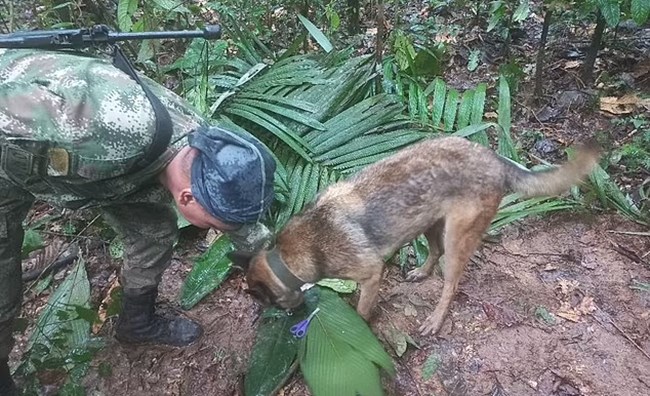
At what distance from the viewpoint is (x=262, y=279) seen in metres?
3.31

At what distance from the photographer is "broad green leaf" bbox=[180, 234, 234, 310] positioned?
4062 mm

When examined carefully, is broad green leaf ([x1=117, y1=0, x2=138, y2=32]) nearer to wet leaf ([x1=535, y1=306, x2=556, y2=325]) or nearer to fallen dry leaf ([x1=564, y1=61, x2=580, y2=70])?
wet leaf ([x1=535, y1=306, x2=556, y2=325])

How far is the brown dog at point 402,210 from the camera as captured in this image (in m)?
3.44

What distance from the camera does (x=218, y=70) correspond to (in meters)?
5.63

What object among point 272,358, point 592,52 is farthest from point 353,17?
point 272,358

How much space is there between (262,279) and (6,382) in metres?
1.55

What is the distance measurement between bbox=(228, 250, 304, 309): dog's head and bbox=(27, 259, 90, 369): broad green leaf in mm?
972

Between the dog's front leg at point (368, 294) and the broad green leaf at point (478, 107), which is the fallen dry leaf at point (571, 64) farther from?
the dog's front leg at point (368, 294)

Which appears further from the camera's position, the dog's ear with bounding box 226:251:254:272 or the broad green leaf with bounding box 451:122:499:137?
the broad green leaf with bounding box 451:122:499:137

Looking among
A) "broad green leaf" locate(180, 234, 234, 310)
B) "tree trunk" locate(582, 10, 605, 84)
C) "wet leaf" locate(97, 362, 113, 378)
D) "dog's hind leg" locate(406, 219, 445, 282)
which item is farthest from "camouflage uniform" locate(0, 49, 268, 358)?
"tree trunk" locate(582, 10, 605, 84)

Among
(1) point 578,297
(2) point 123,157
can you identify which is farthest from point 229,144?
(1) point 578,297

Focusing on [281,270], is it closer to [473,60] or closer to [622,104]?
[622,104]

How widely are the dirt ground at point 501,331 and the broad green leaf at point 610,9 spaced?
5.32 ft

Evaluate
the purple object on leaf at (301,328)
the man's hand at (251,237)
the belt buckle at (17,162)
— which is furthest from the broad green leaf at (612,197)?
the belt buckle at (17,162)
